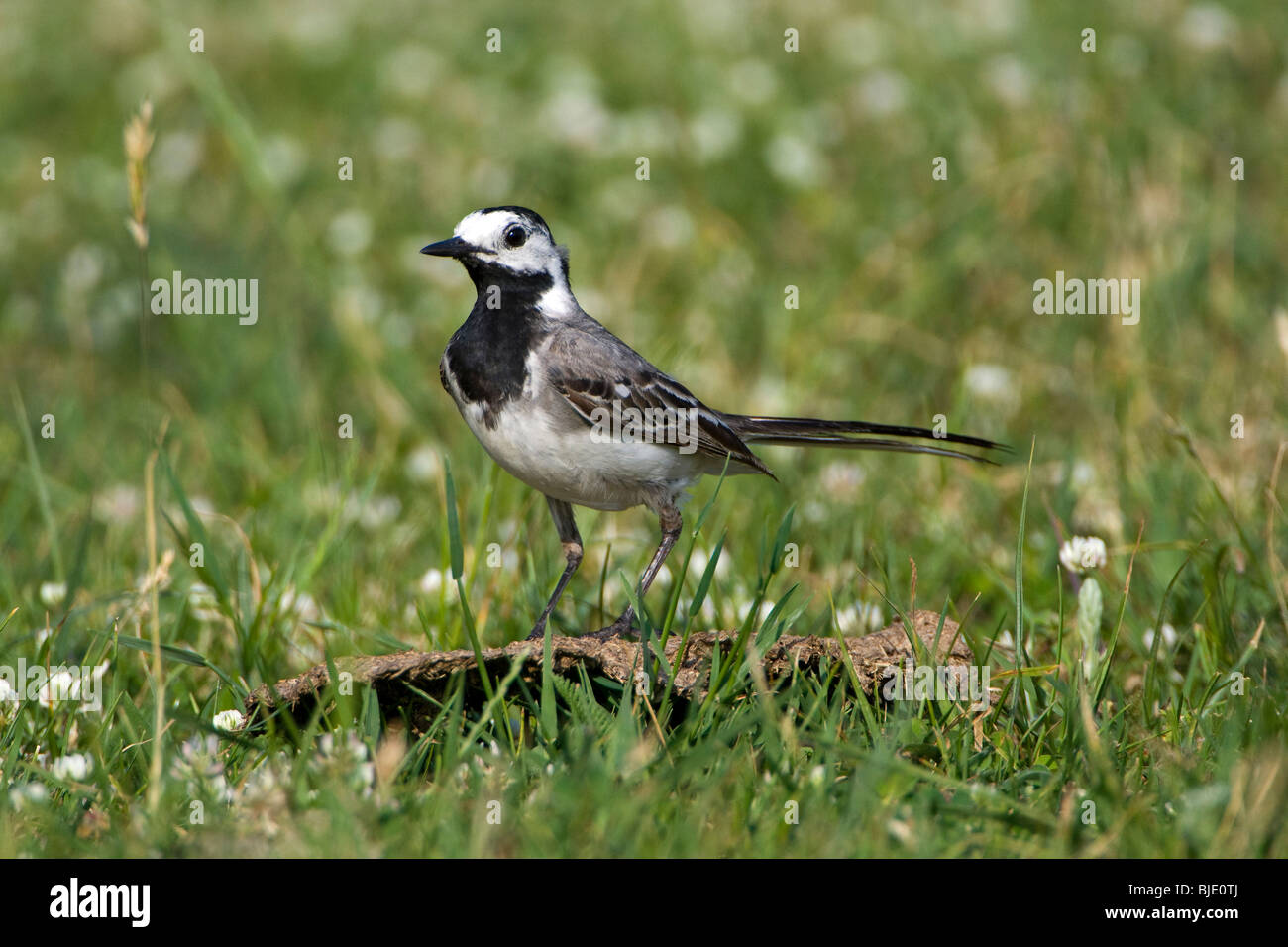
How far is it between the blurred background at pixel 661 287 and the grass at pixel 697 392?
35mm

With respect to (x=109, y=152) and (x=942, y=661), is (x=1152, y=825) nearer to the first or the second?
(x=942, y=661)

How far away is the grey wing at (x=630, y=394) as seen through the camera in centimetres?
448

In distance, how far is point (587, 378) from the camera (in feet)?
14.8

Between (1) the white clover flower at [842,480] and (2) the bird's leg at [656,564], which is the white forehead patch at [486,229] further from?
(1) the white clover flower at [842,480]

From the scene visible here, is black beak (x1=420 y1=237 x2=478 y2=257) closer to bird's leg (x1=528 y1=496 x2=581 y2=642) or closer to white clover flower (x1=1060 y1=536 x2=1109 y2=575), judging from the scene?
bird's leg (x1=528 y1=496 x2=581 y2=642)

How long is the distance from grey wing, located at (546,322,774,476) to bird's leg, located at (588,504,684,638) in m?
0.25

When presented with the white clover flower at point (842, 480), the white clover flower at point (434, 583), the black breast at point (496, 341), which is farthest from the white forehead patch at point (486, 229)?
Answer: the white clover flower at point (842, 480)

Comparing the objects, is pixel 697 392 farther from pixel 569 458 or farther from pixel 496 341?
pixel 569 458

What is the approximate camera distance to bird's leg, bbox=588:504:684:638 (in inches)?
174

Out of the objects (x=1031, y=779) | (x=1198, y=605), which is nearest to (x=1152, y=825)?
(x=1031, y=779)

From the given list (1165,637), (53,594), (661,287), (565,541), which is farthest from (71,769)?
(661,287)

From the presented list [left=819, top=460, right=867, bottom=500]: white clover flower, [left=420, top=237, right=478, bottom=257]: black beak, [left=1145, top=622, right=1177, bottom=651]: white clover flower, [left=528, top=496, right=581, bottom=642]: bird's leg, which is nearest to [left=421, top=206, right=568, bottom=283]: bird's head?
[left=420, top=237, right=478, bottom=257]: black beak

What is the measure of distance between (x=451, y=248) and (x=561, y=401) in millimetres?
613

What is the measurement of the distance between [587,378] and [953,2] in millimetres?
8465
